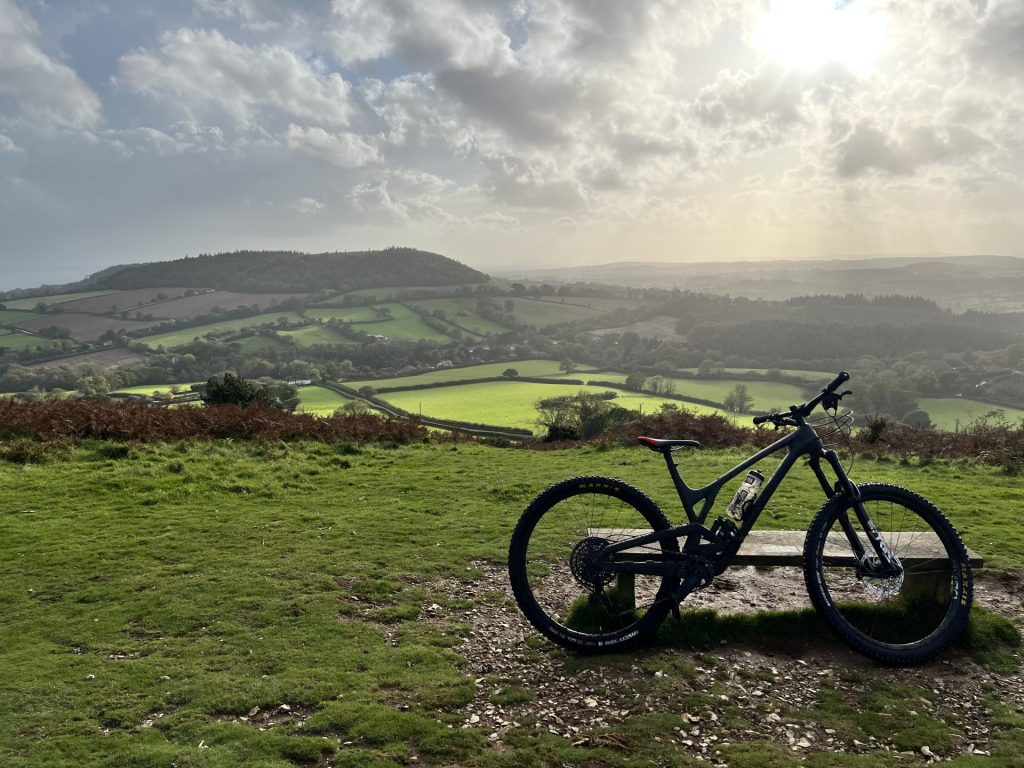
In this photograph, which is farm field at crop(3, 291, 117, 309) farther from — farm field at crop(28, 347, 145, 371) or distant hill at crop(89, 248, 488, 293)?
farm field at crop(28, 347, 145, 371)

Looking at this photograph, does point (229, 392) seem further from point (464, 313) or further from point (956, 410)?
point (464, 313)

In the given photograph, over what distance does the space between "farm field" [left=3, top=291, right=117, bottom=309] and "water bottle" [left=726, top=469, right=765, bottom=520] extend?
390 ft

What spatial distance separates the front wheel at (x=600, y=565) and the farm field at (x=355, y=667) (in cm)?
26

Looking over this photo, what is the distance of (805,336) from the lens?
8362cm

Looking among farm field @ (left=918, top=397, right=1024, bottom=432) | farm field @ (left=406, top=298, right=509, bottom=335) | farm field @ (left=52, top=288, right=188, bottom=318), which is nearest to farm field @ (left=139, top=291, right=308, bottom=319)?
farm field @ (left=52, top=288, right=188, bottom=318)

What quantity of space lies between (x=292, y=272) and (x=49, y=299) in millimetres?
46042

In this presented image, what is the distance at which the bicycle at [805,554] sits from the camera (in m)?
5.26

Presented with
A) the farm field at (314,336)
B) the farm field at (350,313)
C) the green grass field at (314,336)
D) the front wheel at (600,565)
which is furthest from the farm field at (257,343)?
the front wheel at (600,565)

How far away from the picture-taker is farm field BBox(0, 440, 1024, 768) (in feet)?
13.2

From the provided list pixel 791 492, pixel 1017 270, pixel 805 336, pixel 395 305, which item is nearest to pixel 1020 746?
pixel 791 492

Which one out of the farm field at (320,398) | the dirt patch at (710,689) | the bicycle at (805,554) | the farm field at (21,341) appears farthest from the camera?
the farm field at (21,341)

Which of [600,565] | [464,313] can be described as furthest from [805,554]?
[464,313]

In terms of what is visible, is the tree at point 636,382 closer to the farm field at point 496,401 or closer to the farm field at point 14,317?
the farm field at point 496,401

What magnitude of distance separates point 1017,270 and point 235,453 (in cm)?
21216
